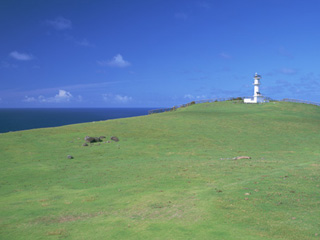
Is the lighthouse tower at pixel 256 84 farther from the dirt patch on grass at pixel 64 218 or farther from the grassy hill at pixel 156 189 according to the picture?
the dirt patch on grass at pixel 64 218

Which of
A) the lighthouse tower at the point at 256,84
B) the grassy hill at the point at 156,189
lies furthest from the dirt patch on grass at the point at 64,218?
the lighthouse tower at the point at 256,84

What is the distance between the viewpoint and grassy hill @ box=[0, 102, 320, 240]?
11.0 m

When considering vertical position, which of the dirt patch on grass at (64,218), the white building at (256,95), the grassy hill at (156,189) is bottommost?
the dirt patch on grass at (64,218)

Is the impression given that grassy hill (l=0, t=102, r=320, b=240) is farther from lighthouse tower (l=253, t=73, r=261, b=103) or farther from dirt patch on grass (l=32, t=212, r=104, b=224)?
lighthouse tower (l=253, t=73, r=261, b=103)

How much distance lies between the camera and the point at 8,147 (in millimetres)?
33094

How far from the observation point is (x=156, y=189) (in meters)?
16.7

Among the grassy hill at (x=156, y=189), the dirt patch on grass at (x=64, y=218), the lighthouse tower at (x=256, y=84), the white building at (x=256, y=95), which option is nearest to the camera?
the grassy hill at (x=156, y=189)

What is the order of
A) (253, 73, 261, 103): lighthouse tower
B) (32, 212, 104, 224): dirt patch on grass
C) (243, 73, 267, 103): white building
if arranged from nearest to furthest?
(32, 212, 104, 224): dirt patch on grass, (243, 73, 267, 103): white building, (253, 73, 261, 103): lighthouse tower

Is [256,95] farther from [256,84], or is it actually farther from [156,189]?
[156,189]

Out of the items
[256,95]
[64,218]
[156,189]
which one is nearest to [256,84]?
[256,95]

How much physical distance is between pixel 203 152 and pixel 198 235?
21.3m

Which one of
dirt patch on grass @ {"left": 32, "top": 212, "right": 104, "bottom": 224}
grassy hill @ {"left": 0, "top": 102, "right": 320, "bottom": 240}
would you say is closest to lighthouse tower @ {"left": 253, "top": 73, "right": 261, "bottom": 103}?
grassy hill @ {"left": 0, "top": 102, "right": 320, "bottom": 240}

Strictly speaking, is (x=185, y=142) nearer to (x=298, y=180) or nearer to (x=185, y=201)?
(x=298, y=180)

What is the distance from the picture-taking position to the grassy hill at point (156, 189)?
1104 centimetres
